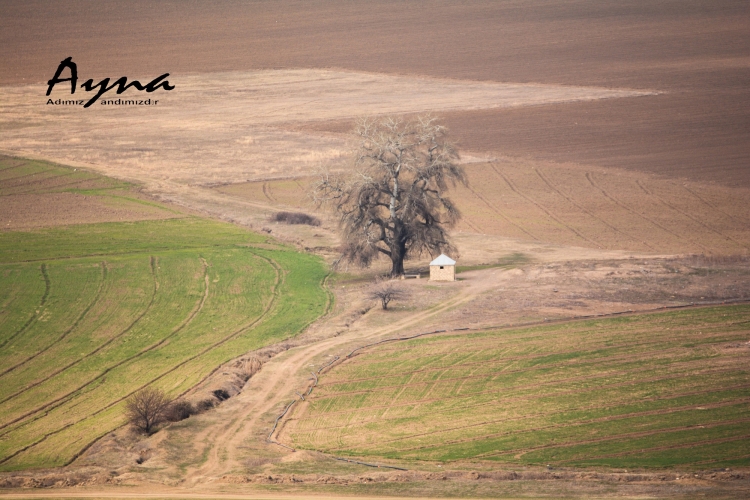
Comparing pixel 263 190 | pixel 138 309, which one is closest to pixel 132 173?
pixel 263 190

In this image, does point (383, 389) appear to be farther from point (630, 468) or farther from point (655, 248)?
point (655, 248)

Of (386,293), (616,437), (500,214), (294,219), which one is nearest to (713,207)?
(500,214)

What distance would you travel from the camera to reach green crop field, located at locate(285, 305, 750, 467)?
31.8 metres

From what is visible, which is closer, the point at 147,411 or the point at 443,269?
the point at 147,411

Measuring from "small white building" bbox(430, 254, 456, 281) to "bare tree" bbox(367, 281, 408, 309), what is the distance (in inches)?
98.4

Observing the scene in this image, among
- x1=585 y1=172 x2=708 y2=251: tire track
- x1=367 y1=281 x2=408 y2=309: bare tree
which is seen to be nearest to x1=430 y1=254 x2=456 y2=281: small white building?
x1=367 y1=281 x2=408 y2=309: bare tree

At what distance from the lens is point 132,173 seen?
85.6 metres

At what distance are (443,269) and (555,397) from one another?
1849 cm

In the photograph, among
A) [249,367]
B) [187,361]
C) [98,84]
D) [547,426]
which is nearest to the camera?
[547,426]

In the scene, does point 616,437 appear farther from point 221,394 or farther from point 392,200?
A: point 392,200

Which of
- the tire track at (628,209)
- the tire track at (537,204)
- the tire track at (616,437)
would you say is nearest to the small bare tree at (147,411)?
the tire track at (616,437)

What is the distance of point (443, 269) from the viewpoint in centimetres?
5475

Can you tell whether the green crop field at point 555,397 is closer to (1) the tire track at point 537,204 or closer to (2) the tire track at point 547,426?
(2) the tire track at point 547,426

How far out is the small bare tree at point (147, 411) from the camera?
1375 inches
